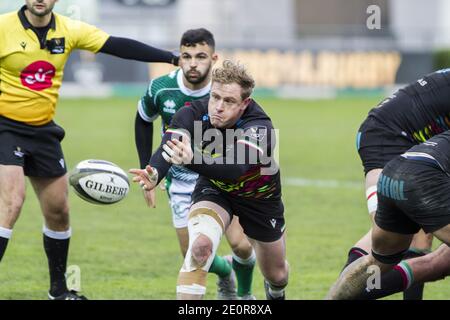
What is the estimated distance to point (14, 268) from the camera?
340 inches

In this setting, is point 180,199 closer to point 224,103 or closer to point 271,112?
point 224,103

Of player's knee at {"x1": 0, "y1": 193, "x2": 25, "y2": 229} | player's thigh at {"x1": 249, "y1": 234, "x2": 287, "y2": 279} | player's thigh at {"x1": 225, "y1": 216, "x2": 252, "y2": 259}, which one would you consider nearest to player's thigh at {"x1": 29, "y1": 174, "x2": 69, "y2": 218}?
player's knee at {"x1": 0, "y1": 193, "x2": 25, "y2": 229}

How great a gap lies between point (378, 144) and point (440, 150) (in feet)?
3.00

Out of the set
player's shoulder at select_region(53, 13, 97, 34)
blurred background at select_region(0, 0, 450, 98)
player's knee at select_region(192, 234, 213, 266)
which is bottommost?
blurred background at select_region(0, 0, 450, 98)

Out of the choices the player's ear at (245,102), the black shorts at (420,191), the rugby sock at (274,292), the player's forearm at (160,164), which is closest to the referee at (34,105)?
the player's forearm at (160,164)

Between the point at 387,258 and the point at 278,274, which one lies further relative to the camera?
the point at 278,274

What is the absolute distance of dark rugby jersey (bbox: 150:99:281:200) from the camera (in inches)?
244

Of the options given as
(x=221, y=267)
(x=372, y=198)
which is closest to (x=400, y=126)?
(x=372, y=198)

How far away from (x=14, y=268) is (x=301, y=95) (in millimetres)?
21415

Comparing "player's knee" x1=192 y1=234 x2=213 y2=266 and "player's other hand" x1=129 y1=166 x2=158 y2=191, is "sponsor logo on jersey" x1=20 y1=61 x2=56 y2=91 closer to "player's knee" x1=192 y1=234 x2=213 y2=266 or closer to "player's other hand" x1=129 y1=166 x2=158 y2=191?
"player's other hand" x1=129 y1=166 x2=158 y2=191

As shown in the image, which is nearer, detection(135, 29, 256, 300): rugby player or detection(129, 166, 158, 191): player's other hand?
detection(129, 166, 158, 191): player's other hand

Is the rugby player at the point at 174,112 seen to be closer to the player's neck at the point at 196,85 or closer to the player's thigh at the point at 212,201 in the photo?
the player's neck at the point at 196,85

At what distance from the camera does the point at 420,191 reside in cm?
562
